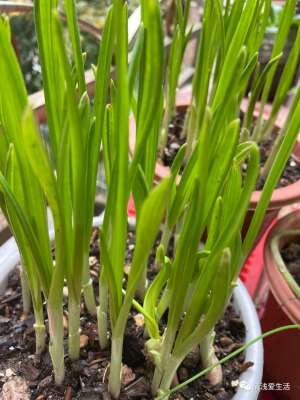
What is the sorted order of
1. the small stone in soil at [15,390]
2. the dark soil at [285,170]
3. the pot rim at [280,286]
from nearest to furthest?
the small stone in soil at [15,390] < the pot rim at [280,286] < the dark soil at [285,170]

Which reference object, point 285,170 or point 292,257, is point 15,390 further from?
point 285,170

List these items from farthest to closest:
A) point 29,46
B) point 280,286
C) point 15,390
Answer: point 29,46 → point 280,286 → point 15,390

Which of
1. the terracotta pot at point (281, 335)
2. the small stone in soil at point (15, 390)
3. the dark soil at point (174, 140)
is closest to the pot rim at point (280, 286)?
the terracotta pot at point (281, 335)

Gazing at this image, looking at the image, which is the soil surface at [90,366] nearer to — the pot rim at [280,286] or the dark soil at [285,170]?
the pot rim at [280,286]

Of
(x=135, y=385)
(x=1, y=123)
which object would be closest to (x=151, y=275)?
(x=135, y=385)

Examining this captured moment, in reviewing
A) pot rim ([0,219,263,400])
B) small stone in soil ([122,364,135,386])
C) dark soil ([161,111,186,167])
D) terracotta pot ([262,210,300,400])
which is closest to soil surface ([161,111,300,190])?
dark soil ([161,111,186,167])

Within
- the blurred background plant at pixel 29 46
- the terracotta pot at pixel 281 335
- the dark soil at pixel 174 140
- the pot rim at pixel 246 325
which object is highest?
the blurred background plant at pixel 29 46

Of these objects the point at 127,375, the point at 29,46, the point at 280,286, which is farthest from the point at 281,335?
the point at 29,46
